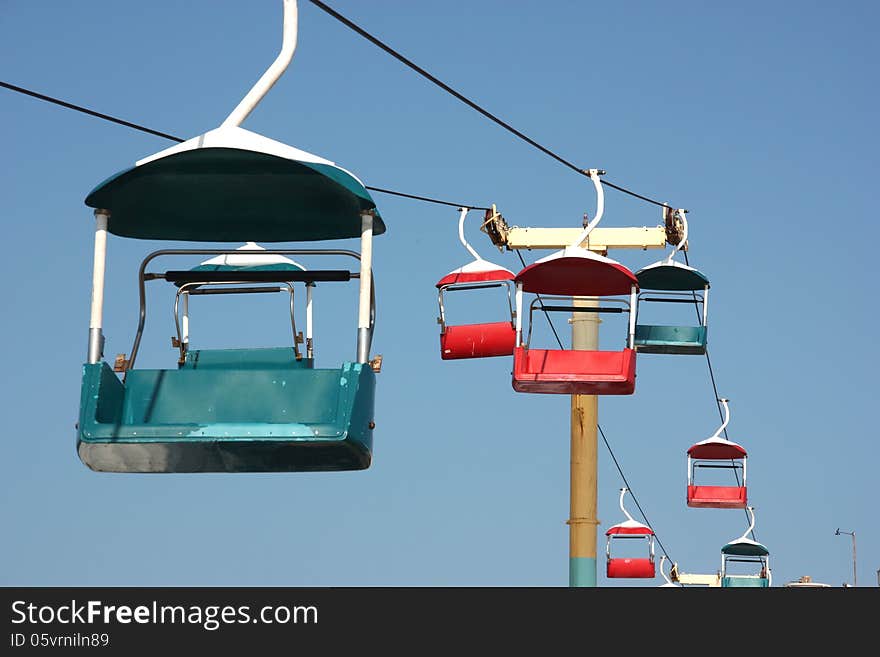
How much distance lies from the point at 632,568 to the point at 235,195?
2485 centimetres

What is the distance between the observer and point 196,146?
33.3 ft

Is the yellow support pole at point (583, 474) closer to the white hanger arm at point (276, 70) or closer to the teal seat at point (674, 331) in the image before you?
the teal seat at point (674, 331)

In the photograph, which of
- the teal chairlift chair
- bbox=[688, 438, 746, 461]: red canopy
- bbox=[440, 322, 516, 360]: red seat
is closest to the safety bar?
the teal chairlift chair

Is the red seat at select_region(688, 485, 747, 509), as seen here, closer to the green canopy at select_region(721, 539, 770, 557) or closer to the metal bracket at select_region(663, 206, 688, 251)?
the green canopy at select_region(721, 539, 770, 557)

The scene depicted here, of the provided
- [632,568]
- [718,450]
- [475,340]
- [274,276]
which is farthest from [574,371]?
[632,568]

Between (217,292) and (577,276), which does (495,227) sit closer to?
(577,276)

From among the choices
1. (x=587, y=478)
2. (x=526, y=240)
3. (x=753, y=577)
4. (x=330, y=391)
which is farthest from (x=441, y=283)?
(x=753, y=577)

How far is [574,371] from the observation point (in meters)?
16.8

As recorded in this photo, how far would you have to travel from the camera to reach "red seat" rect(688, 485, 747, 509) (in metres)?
30.2

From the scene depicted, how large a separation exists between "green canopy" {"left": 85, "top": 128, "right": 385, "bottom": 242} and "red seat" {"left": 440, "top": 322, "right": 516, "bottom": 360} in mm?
9519

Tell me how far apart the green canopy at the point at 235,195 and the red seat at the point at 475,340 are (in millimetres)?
9519

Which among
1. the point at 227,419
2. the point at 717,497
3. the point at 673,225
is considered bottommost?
the point at 717,497
